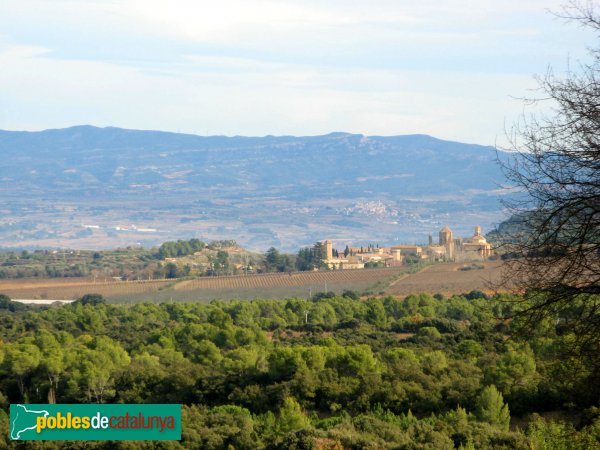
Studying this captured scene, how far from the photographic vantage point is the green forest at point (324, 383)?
73.8ft

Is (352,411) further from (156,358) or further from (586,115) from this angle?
(586,115)

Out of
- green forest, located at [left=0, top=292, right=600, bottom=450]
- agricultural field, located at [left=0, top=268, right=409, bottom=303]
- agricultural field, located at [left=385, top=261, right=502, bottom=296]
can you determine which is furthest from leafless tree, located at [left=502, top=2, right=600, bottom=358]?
agricultural field, located at [left=0, top=268, right=409, bottom=303]

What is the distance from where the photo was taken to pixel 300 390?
3034 cm

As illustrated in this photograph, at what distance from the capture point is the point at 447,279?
253 ft

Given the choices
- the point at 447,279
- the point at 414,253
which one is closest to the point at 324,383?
the point at 447,279

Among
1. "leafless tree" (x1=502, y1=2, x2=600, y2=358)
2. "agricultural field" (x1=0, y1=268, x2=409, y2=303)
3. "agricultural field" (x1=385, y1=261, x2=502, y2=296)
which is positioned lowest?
"agricultural field" (x1=0, y1=268, x2=409, y2=303)

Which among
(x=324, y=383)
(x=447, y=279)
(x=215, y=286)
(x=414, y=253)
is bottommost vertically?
(x=215, y=286)

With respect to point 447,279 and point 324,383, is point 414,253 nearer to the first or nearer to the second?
point 447,279

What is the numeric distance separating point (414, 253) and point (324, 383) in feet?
306

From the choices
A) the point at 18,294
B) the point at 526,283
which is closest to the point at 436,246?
the point at 18,294

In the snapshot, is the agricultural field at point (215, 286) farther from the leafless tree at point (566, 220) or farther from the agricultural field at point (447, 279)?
the leafless tree at point (566, 220)

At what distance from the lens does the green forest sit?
22484 millimetres

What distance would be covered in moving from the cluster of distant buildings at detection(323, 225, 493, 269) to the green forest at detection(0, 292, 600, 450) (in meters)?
55.3

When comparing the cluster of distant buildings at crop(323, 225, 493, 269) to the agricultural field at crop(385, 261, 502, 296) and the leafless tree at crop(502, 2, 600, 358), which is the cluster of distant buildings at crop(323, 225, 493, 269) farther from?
the leafless tree at crop(502, 2, 600, 358)
